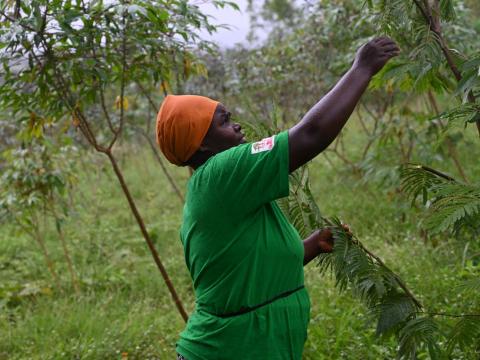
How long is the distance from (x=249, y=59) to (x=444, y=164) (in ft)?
8.54

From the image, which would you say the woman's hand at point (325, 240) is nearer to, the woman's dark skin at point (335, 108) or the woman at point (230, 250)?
the woman at point (230, 250)

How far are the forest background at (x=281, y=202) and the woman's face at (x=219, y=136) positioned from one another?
0.21 meters

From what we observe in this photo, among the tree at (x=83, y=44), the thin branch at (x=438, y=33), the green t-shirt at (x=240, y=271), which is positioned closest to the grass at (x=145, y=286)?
the green t-shirt at (x=240, y=271)

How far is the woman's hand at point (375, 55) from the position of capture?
134 centimetres

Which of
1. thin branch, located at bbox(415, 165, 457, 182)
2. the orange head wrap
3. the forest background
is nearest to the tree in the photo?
the forest background

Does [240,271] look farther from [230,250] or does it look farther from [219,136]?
[219,136]

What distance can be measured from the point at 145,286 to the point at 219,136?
3.49 m

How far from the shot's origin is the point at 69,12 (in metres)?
2.42

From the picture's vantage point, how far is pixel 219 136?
61.7 inches

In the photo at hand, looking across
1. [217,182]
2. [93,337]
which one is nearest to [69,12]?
[217,182]

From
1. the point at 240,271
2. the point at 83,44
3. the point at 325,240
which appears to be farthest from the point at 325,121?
the point at 83,44

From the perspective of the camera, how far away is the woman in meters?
1.45

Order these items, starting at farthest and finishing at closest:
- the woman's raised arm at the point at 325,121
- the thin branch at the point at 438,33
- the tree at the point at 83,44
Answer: the tree at the point at 83,44
the thin branch at the point at 438,33
the woman's raised arm at the point at 325,121

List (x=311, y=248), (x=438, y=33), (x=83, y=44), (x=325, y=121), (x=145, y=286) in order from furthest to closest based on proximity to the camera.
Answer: (x=145, y=286) < (x=83, y=44) < (x=311, y=248) < (x=438, y=33) < (x=325, y=121)
